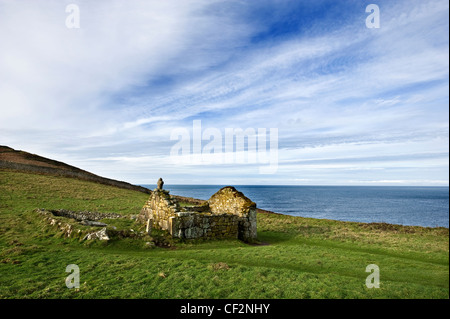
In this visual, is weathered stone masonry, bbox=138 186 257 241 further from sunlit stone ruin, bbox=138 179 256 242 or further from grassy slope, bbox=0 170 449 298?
grassy slope, bbox=0 170 449 298

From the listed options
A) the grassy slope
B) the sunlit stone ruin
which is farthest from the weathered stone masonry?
the grassy slope

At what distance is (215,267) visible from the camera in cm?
1071

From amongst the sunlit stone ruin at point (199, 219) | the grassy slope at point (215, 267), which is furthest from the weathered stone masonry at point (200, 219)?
the grassy slope at point (215, 267)

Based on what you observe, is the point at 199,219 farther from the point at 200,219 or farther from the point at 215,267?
the point at 215,267

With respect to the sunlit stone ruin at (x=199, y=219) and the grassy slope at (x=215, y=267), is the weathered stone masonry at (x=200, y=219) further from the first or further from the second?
the grassy slope at (x=215, y=267)

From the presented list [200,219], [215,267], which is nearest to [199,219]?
[200,219]

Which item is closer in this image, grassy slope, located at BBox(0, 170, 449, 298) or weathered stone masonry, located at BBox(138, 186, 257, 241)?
grassy slope, located at BBox(0, 170, 449, 298)

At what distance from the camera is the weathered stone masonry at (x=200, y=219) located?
1702 cm

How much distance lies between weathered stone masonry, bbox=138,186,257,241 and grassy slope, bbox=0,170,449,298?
1.05m

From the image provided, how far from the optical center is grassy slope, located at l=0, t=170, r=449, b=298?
27.8 ft

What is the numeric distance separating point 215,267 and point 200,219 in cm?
700

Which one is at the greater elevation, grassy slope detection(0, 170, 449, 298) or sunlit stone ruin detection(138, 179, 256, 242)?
sunlit stone ruin detection(138, 179, 256, 242)

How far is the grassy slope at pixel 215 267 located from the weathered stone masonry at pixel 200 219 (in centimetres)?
105
